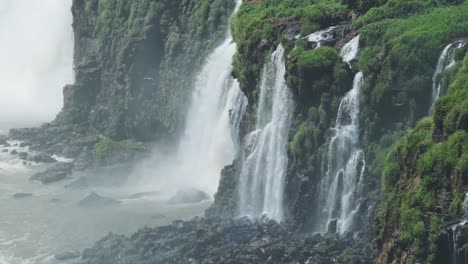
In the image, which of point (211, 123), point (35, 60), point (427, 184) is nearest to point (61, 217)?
point (211, 123)

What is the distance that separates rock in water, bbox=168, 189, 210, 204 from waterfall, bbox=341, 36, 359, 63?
69.9 feet

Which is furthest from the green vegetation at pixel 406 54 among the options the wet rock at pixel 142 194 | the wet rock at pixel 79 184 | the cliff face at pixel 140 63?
the wet rock at pixel 79 184

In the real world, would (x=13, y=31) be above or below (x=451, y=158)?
above

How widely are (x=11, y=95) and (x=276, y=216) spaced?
71.0 meters

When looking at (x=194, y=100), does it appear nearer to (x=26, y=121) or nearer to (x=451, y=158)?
(x=26, y=121)

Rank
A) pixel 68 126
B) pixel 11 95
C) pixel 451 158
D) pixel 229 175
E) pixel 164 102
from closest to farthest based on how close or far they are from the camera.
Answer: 1. pixel 451 158
2. pixel 229 175
3. pixel 164 102
4. pixel 68 126
5. pixel 11 95

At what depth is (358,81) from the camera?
187ft

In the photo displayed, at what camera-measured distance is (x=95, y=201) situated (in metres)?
77.3

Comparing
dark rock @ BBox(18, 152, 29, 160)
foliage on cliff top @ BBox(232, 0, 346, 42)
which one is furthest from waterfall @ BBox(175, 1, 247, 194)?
dark rock @ BBox(18, 152, 29, 160)

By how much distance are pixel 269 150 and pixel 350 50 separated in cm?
992

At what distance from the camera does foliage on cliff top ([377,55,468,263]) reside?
132 ft

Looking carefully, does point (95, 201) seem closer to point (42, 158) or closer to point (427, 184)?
point (42, 158)

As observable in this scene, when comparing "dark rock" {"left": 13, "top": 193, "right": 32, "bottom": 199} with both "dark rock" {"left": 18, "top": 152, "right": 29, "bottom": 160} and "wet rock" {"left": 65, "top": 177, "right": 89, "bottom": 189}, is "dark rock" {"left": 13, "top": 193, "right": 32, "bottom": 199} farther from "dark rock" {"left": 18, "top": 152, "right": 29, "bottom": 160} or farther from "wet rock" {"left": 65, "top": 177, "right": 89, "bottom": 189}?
"dark rock" {"left": 18, "top": 152, "right": 29, "bottom": 160}

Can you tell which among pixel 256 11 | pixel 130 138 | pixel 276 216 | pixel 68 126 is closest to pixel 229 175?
pixel 276 216
